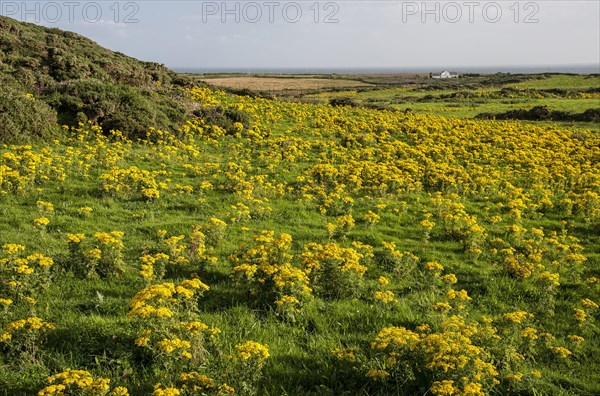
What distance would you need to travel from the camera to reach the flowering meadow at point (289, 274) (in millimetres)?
5973

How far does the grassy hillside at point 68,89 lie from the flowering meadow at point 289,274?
989 millimetres

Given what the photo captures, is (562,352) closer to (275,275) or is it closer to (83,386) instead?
(275,275)

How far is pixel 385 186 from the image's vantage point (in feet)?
50.5

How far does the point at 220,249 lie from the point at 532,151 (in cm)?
1705

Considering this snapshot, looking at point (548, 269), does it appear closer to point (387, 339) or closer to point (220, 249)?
point (387, 339)

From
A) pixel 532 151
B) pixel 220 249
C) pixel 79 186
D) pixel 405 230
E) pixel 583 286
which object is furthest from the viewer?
pixel 532 151

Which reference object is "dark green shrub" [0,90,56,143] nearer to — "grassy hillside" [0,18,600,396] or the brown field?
"grassy hillside" [0,18,600,396]

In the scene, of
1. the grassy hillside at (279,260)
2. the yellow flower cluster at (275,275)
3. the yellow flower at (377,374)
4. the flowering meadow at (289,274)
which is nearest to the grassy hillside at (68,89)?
the grassy hillside at (279,260)

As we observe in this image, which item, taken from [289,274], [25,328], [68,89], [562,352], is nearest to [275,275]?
[289,274]

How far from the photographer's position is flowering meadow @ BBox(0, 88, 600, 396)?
5973mm

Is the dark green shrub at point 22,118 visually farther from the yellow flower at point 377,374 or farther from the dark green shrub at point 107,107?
the yellow flower at point 377,374

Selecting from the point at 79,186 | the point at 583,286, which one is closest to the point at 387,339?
the point at 583,286

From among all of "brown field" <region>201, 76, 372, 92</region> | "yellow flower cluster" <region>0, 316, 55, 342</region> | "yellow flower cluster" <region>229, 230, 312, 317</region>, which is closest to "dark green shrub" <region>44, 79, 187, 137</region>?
"yellow flower cluster" <region>229, 230, 312, 317</region>

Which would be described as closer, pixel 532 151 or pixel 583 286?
pixel 583 286
